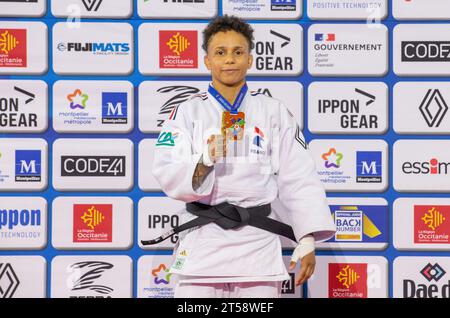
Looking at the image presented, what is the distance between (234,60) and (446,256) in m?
1.75

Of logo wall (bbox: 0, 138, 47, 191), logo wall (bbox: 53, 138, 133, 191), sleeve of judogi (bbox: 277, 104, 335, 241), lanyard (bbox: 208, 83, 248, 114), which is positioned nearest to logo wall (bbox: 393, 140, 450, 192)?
sleeve of judogi (bbox: 277, 104, 335, 241)

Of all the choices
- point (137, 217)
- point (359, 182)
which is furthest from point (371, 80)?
point (137, 217)

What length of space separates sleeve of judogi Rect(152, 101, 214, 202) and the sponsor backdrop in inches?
32.3

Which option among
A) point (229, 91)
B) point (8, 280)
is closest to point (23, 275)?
point (8, 280)

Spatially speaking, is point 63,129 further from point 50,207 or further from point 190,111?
point 190,111

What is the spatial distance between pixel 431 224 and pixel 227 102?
1.51m

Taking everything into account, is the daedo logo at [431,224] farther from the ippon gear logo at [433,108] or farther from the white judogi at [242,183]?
the white judogi at [242,183]

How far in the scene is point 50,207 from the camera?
3592 millimetres

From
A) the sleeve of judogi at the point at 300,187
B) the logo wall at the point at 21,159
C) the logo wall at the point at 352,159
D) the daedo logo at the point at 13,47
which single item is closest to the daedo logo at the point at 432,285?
the logo wall at the point at 352,159

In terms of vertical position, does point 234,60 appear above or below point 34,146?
above

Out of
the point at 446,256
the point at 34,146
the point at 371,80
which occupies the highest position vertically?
the point at 371,80

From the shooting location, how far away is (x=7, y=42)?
3.57m

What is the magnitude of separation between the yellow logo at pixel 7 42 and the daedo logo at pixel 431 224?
247cm

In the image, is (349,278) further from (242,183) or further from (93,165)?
(93,165)
